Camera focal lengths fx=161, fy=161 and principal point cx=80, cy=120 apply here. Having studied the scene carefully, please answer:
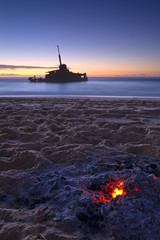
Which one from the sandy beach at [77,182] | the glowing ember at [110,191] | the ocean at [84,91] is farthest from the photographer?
the ocean at [84,91]

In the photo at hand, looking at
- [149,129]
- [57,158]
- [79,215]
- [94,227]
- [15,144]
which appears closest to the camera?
[94,227]

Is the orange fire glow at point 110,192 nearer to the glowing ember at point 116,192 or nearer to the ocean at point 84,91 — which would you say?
the glowing ember at point 116,192

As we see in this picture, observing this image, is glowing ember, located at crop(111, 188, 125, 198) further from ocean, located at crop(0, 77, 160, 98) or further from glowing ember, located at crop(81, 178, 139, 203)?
ocean, located at crop(0, 77, 160, 98)

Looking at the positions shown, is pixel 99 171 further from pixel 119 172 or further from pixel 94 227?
pixel 94 227

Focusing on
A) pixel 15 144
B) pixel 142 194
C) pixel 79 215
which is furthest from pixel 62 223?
pixel 15 144

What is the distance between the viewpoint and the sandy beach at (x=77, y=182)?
4.68 feet

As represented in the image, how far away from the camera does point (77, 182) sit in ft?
6.72

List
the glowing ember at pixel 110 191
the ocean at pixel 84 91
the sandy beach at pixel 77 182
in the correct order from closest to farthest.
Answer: the sandy beach at pixel 77 182 → the glowing ember at pixel 110 191 → the ocean at pixel 84 91

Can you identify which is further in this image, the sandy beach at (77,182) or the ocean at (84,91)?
the ocean at (84,91)

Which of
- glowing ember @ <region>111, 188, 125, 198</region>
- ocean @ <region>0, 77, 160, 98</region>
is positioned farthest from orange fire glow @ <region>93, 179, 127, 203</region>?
ocean @ <region>0, 77, 160, 98</region>

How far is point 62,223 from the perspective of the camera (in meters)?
1.49

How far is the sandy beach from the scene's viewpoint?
1.43 m

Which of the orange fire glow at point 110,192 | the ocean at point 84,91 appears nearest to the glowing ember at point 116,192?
the orange fire glow at point 110,192

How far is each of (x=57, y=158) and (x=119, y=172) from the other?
1.02 meters
